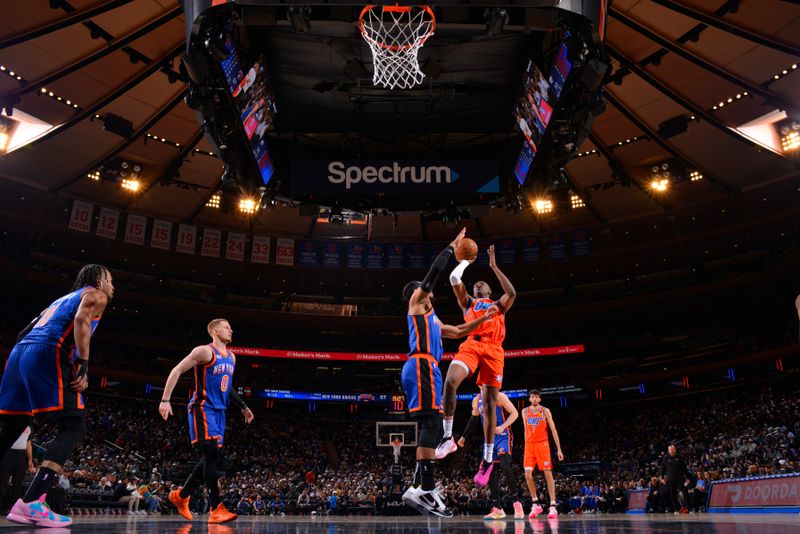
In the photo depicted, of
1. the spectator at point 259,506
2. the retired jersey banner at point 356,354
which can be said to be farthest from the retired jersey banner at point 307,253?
the spectator at point 259,506

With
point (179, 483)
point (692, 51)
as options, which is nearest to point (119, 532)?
point (692, 51)

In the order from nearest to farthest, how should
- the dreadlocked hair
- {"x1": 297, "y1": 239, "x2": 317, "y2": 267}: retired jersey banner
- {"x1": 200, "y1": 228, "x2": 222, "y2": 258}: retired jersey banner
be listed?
the dreadlocked hair → {"x1": 200, "y1": 228, "x2": 222, "y2": 258}: retired jersey banner → {"x1": 297, "y1": 239, "x2": 317, "y2": 267}: retired jersey banner

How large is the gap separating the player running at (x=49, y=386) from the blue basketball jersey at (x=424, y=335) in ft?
10.9

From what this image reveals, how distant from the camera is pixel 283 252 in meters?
32.6

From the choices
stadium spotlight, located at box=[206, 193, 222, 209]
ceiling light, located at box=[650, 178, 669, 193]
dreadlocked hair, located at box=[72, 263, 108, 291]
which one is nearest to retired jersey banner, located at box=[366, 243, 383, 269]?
stadium spotlight, located at box=[206, 193, 222, 209]

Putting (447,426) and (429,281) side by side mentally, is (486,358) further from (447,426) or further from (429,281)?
(429,281)

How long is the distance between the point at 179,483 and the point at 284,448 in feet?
25.9

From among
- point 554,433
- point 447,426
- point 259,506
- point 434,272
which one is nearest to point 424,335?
point 434,272

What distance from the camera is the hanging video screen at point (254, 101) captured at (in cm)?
1207

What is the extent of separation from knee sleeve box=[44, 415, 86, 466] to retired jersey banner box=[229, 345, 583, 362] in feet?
95.7

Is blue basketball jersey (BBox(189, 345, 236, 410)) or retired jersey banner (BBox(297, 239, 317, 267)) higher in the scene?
retired jersey banner (BBox(297, 239, 317, 267))

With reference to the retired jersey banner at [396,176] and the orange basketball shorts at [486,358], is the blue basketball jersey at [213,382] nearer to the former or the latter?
the orange basketball shorts at [486,358]

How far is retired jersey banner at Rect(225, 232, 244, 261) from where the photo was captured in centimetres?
3179

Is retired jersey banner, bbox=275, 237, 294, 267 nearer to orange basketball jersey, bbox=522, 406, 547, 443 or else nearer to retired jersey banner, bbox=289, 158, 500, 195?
retired jersey banner, bbox=289, 158, 500, 195
